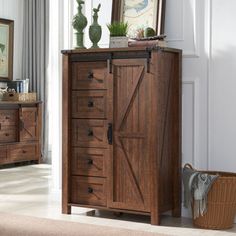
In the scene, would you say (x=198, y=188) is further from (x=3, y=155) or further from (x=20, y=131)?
(x=20, y=131)

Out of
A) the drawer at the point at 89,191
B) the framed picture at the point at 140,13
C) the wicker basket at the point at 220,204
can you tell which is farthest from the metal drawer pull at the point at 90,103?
the wicker basket at the point at 220,204

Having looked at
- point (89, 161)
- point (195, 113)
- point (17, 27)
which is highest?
point (17, 27)

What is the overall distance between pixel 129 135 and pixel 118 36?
72 centimetres

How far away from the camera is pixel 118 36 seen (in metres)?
4.32

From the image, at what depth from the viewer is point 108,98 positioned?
422 centimetres

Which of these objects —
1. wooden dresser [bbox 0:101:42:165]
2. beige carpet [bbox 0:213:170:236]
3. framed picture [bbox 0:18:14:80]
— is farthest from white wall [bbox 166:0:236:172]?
framed picture [bbox 0:18:14:80]

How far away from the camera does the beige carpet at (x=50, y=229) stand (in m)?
3.82

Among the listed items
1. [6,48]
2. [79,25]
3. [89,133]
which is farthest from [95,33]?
[6,48]

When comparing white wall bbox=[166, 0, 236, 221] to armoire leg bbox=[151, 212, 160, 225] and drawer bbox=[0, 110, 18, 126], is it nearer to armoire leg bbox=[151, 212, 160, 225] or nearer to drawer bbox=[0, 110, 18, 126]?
armoire leg bbox=[151, 212, 160, 225]

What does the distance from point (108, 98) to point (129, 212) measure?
0.80 metres

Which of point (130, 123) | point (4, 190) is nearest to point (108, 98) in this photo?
point (130, 123)

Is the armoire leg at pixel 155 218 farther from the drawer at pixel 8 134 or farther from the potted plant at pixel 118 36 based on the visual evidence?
the drawer at pixel 8 134

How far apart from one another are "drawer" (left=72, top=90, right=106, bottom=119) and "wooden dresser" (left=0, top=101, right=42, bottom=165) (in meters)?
2.92

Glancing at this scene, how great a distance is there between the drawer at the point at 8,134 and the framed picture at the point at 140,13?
9.95 ft
